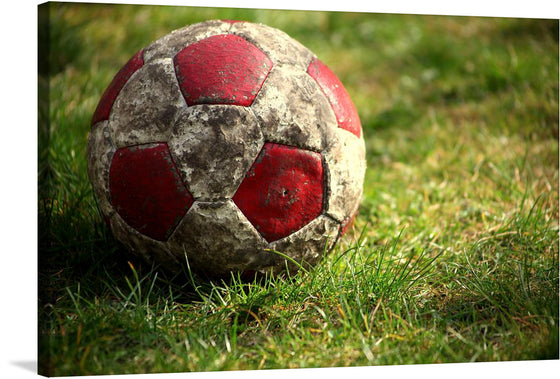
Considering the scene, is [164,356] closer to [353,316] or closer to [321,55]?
[353,316]

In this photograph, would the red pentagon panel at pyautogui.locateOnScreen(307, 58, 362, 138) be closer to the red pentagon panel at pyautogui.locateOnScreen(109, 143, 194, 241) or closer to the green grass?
the green grass

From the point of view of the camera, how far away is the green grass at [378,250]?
2.29 metres

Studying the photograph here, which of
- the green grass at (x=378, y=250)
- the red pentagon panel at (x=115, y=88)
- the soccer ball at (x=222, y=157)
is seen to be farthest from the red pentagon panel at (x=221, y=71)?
the green grass at (x=378, y=250)

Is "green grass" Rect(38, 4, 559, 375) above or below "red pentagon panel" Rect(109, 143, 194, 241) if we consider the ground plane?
below

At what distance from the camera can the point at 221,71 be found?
94.8 inches

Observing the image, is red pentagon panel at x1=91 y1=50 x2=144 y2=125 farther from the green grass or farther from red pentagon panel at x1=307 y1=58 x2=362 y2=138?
red pentagon panel at x1=307 y1=58 x2=362 y2=138

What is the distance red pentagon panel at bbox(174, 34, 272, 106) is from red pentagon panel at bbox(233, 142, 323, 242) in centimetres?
25

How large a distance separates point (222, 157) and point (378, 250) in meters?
1.12

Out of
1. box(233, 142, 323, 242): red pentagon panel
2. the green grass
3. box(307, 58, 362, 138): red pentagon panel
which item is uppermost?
box(307, 58, 362, 138): red pentagon panel

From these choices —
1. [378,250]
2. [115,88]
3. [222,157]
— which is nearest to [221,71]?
[222,157]

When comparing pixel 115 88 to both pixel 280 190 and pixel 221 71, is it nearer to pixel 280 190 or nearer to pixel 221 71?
pixel 221 71

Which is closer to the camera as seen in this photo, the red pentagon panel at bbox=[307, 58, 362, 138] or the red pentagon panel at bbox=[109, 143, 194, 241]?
the red pentagon panel at bbox=[109, 143, 194, 241]

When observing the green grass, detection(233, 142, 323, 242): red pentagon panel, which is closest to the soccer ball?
detection(233, 142, 323, 242): red pentagon panel

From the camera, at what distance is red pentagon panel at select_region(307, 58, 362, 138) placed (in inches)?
103
